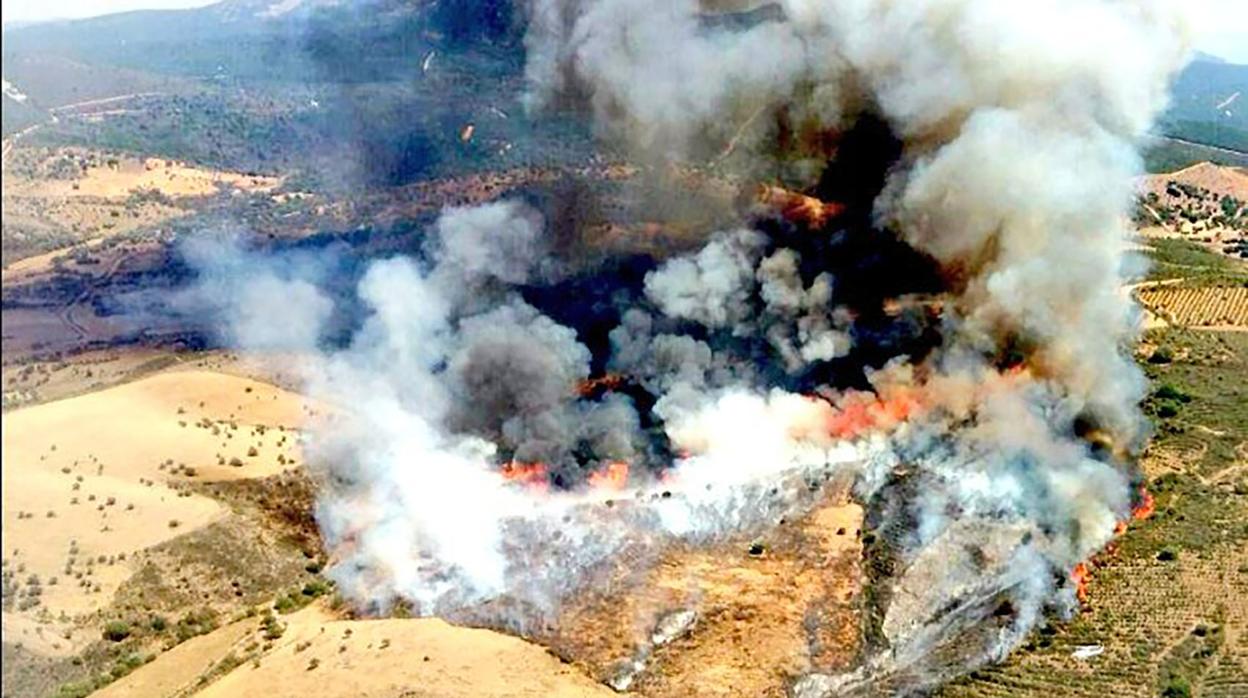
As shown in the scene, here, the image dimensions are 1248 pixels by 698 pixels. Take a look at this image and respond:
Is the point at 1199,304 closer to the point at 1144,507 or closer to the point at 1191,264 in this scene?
the point at 1191,264

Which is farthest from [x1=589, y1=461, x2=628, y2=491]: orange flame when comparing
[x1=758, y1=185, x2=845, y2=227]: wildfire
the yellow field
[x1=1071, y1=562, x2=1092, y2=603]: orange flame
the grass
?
the grass

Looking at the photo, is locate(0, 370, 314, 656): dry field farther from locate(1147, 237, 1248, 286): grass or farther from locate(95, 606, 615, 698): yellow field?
locate(1147, 237, 1248, 286): grass

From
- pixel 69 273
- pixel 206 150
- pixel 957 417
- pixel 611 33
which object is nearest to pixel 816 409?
pixel 957 417

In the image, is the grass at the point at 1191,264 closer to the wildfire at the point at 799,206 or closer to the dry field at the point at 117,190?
the wildfire at the point at 799,206

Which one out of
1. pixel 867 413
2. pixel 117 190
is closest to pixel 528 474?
pixel 867 413

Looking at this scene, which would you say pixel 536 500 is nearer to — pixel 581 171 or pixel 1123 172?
pixel 581 171

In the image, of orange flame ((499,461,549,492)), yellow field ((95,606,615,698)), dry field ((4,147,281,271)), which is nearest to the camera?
yellow field ((95,606,615,698))

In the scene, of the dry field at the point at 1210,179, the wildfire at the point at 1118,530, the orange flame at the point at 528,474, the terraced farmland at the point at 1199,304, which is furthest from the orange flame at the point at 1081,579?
the dry field at the point at 1210,179
